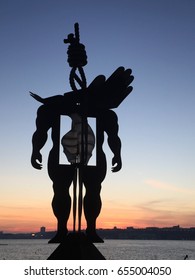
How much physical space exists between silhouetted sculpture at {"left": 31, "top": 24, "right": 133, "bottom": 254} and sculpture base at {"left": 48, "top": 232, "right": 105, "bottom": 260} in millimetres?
309

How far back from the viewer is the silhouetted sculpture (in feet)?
26.4

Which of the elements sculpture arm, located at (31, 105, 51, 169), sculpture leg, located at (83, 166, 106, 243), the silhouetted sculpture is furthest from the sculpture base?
sculpture arm, located at (31, 105, 51, 169)

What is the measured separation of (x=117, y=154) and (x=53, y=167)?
4.04 ft

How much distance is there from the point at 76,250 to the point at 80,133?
192cm

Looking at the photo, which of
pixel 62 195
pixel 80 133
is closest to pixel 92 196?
pixel 62 195

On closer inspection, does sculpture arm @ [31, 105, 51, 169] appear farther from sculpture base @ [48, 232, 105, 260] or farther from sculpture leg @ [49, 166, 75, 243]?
sculpture base @ [48, 232, 105, 260]

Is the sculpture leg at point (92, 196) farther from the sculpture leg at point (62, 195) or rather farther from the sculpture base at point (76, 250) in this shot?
the sculpture base at point (76, 250)

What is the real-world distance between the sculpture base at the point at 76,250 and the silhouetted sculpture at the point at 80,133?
31 centimetres

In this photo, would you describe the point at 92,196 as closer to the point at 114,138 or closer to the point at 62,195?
the point at 62,195
